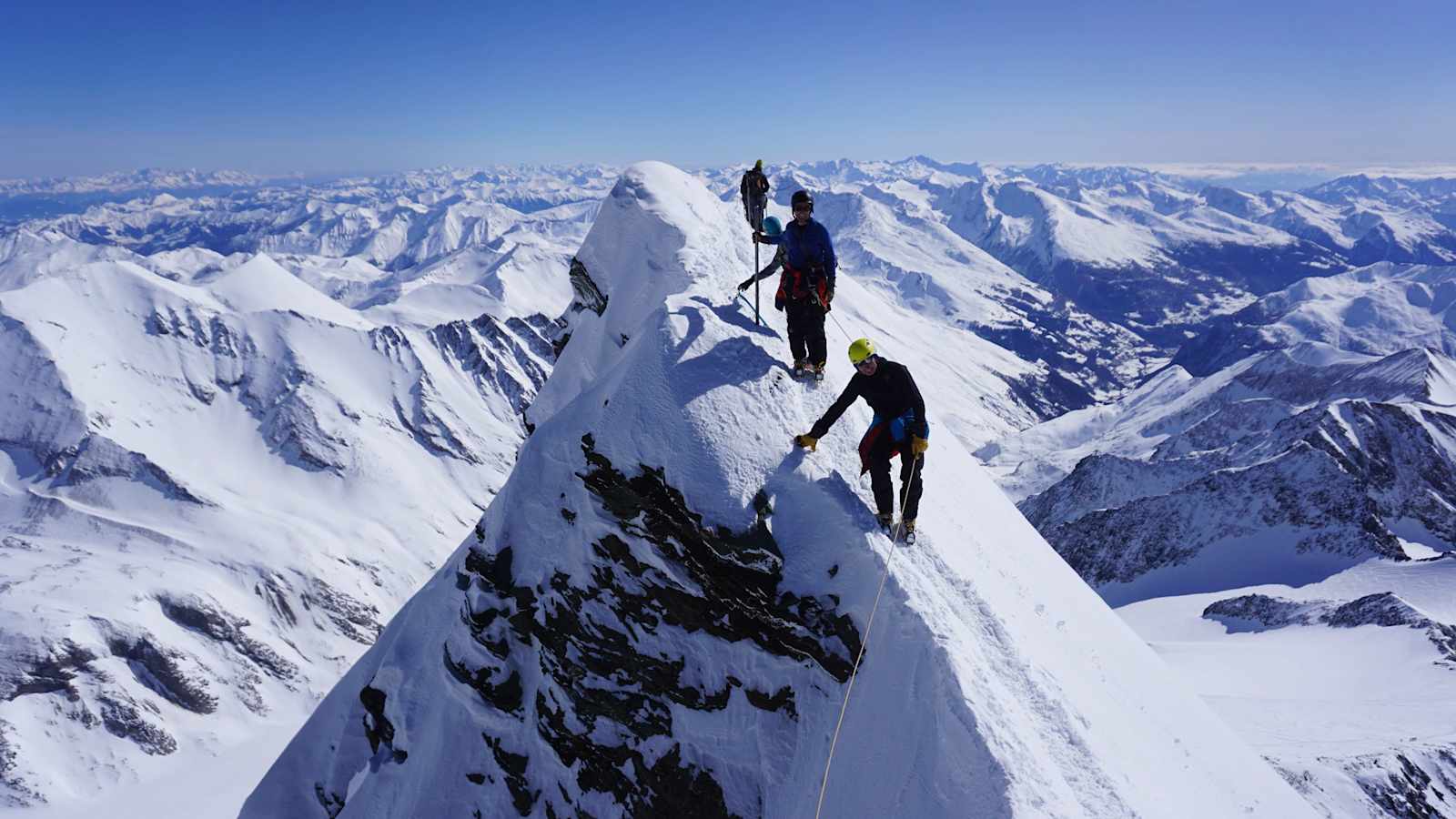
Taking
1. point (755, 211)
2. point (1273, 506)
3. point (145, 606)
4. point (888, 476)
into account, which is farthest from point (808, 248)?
point (145, 606)

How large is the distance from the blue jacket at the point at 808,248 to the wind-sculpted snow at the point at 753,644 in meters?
2.64

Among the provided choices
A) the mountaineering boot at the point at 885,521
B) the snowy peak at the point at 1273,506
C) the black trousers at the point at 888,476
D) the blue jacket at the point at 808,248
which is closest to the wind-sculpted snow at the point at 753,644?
the mountaineering boot at the point at 885,521

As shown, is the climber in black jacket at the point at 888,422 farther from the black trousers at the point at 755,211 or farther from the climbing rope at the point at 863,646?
the black trousers at the point at 755,211

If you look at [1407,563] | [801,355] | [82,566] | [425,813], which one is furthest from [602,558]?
[82,566]

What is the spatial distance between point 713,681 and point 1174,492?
4699 inches

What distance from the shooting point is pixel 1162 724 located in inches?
705

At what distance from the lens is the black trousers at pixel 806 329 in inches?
700

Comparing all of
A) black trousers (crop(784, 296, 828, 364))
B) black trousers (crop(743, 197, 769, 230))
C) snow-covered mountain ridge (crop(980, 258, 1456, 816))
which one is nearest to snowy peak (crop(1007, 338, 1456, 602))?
snow-covered mountain ridge (crop(980, 258, 1456, 816))

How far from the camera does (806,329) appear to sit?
1817 cm

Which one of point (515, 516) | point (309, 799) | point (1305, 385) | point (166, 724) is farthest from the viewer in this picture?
point (1305, 385)

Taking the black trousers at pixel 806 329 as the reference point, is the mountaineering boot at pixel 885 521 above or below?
below

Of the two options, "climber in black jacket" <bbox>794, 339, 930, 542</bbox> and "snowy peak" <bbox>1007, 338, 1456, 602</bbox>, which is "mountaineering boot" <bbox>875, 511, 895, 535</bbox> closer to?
"climber in black jacket" <bbox>794, 339, 930, 542</bbox>

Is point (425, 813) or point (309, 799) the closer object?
point (425, 813)

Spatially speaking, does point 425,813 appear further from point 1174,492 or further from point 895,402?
point 1174,492
